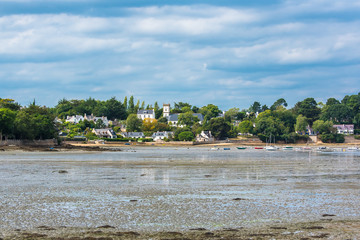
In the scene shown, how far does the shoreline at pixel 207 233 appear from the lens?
42.0 feet

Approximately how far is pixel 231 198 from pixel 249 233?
276 inches

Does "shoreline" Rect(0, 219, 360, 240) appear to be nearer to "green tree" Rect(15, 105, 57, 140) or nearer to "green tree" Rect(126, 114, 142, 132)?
"green tree" Rect(15, 105, 57, 140)

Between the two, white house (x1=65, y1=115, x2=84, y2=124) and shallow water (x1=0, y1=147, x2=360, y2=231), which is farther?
white house (x1=65, y1=115, x2=84, y2=124)

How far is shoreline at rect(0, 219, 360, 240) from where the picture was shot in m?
12.8

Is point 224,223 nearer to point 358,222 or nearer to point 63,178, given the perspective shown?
point 358,222

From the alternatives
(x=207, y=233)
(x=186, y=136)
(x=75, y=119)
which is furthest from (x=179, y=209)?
(x=75, y=119)

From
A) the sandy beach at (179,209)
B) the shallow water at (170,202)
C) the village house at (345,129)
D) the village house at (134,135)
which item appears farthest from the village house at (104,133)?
the sandy beach at (179,209)

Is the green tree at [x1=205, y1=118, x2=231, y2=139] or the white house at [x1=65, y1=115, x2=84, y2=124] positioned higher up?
the white house at [x1=65, y1=115, x2=84, y2=124]

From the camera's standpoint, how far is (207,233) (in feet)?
43.7

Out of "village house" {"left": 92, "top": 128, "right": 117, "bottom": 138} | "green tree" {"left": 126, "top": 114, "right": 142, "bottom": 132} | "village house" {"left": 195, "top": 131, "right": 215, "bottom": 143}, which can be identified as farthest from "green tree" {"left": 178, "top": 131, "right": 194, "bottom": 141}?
"village house" {"left": 92, "top": 128, "right": 117, "bottom": 138}

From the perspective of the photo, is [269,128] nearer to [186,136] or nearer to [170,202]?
[186,136]

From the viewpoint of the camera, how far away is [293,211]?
55.8 feet

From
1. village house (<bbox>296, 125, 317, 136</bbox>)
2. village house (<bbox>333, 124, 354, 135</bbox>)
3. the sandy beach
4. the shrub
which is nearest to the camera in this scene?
the sandy beach

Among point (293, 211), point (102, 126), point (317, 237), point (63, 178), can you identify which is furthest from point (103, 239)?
point (102, 126)
